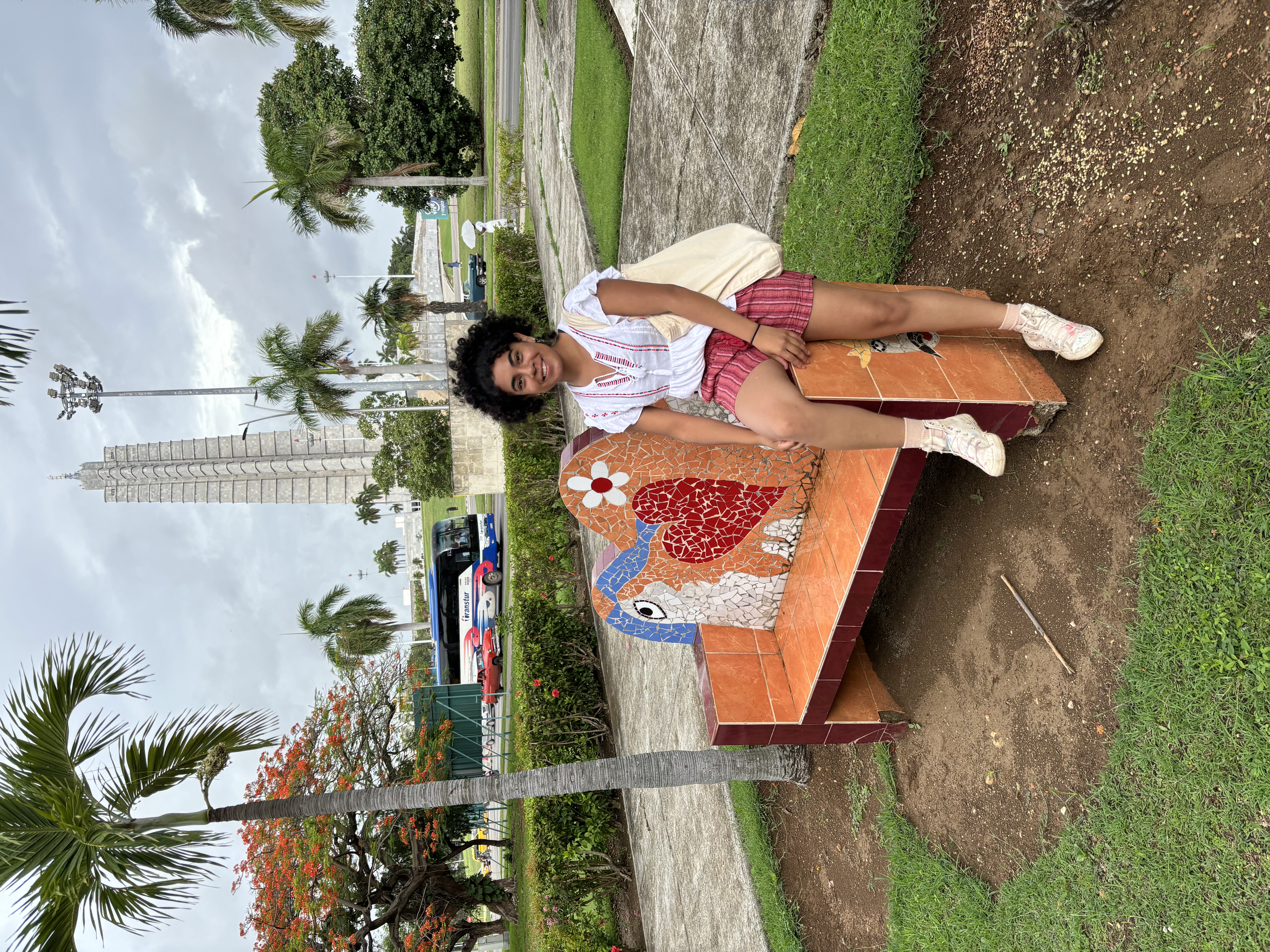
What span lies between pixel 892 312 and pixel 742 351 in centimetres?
61

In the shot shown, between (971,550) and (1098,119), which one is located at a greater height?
(1098,119)

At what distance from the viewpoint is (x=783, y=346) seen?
112 inches

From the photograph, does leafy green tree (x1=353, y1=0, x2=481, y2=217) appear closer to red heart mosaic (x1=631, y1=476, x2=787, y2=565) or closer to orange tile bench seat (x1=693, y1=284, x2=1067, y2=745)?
red heart mosaic (x1=631, y1=476, x2=787, y2=565)

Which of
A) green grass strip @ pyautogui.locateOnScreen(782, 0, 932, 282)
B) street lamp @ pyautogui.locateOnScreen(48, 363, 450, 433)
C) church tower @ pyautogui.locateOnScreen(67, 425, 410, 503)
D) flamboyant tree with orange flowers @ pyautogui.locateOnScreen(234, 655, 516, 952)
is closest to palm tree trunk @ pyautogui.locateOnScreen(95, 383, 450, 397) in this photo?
street lamp @ pyautogui.locateOnScreen(48, 363, 450, 433)

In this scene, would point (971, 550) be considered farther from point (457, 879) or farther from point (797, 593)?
point (457, 879)

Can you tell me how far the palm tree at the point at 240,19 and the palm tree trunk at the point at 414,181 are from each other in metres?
2.64

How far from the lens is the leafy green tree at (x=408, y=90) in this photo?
16.8 meters

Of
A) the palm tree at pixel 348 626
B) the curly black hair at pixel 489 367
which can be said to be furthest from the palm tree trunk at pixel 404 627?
the curly black hair at pixel 489 367

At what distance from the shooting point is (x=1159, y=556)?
2.36 meters

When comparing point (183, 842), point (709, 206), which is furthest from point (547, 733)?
point (709, 206)

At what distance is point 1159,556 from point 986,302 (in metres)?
1.12

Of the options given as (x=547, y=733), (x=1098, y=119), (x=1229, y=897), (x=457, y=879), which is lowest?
(x=457, y=879)

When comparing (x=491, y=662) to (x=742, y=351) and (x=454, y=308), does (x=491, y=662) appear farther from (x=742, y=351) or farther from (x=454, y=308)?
(x=742, y=351)

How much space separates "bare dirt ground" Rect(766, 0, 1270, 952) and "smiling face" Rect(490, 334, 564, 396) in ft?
6.47
